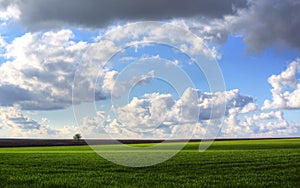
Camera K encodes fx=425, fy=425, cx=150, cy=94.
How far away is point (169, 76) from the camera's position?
2500 cm

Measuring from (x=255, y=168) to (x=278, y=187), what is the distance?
948cm

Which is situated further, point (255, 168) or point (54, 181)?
point (255, 168)

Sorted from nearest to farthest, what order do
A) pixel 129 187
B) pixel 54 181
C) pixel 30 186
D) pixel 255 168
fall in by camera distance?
pixel 129 187 → pixel 30 186 → pixel 54 181 → pixel 255 168

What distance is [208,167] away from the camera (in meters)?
31.0

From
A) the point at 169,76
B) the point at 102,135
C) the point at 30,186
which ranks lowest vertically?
the point at 30,186

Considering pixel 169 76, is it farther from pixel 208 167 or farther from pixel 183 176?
pixel 208 167

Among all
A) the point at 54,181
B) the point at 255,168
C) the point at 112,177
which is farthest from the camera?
the point at 255,168

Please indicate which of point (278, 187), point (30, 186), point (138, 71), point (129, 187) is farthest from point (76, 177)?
point (278, 187)

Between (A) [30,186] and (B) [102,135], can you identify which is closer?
(A) [30,186]

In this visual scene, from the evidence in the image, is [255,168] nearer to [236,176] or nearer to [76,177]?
[236,176]

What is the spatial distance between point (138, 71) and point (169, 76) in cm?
185

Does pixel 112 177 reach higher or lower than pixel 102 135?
lower

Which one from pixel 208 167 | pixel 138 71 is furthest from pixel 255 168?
pixel 138 71

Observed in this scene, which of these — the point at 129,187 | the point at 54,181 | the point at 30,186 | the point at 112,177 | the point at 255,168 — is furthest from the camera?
the point at 255,168
